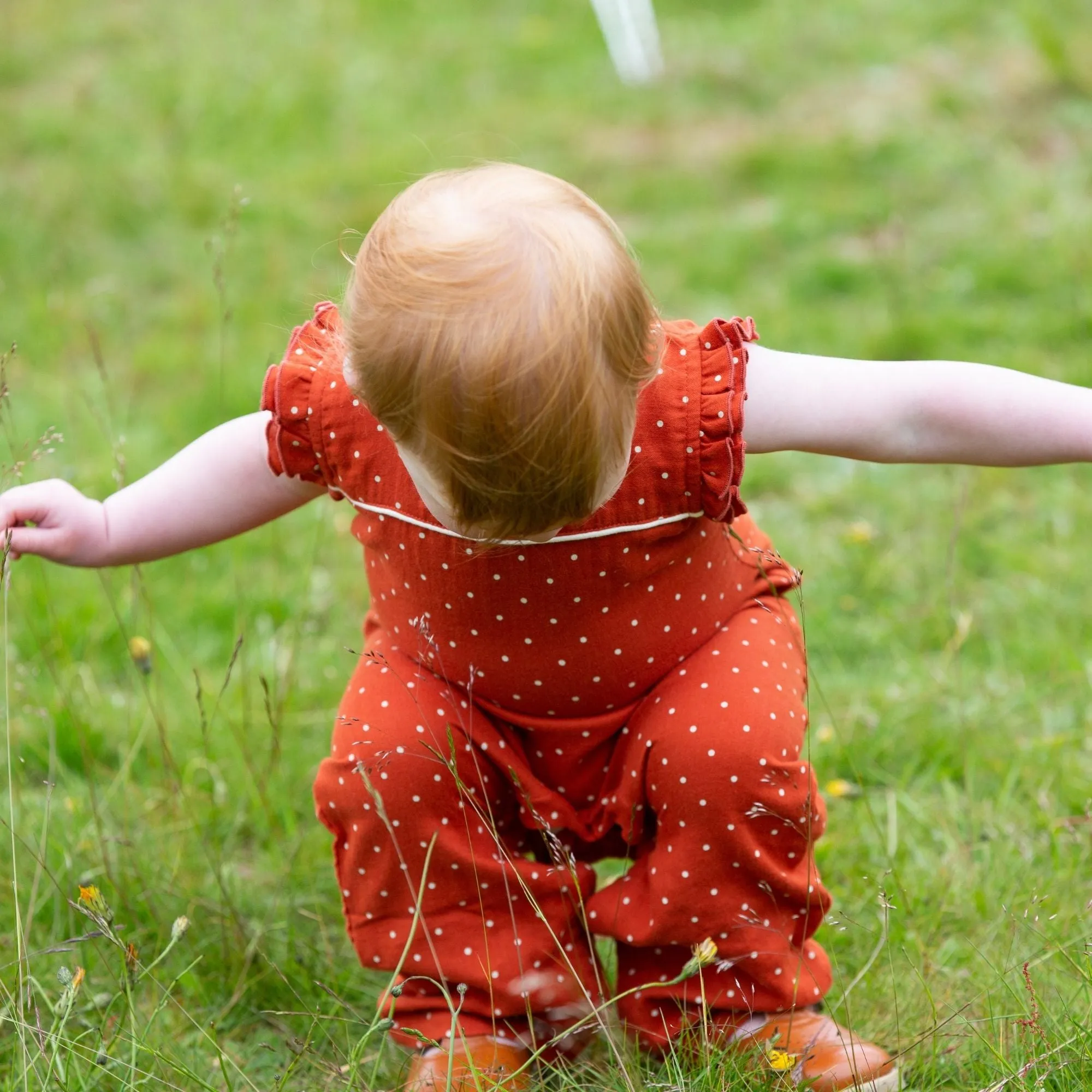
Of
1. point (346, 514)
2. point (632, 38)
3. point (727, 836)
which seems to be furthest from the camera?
point (632, 38)

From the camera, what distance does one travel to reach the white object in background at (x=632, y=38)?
5387mm

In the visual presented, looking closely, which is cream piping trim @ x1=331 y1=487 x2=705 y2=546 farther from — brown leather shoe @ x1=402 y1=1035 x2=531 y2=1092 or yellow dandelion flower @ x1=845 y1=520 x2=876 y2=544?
yellow dandelion flower @ x1=845 y1=520 x2=876 y2=544

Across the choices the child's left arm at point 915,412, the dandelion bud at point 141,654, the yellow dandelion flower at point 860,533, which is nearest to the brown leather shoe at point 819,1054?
the child's left arm at point 915,412

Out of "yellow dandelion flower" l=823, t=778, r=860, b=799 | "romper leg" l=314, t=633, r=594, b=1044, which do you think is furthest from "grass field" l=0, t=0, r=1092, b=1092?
"romper leg" l=314, t=633, r=594, b=1044

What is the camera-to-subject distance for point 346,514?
324 centimetres

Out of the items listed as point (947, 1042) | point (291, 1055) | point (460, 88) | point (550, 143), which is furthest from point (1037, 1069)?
point (460, 88)

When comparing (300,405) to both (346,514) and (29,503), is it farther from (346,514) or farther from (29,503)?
(346,514)

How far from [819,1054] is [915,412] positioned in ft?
2.47

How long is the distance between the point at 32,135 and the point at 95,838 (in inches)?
142

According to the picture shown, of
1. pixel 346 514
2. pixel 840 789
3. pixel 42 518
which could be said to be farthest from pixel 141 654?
pixel 840 789

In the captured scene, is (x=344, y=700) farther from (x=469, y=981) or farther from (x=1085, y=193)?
(x=1085, y=193)

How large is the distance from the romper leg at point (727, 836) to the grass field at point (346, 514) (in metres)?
0.10

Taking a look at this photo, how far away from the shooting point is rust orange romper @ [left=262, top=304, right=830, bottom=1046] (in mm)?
1591

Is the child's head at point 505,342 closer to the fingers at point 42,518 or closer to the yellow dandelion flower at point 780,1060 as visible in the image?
the fingers at point 42,518
